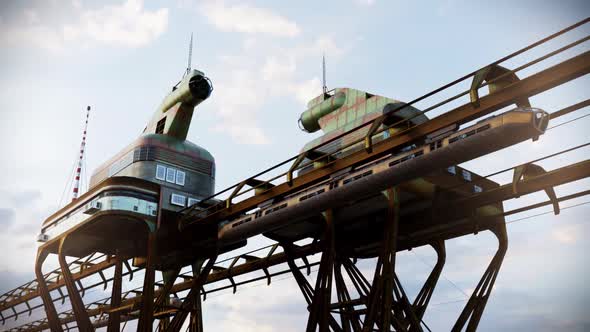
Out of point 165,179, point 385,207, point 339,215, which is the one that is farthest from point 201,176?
point 385,207

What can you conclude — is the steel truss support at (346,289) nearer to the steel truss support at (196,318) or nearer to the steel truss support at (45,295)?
the steel truss support at (196,318)

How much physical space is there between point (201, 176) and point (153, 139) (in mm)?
4907

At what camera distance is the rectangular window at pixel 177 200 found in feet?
139

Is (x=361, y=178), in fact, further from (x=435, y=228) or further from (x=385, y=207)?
(x=435, y=228)

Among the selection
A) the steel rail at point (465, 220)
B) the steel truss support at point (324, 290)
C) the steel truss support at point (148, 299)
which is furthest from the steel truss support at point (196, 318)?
the steel truss support at point (324, 290)

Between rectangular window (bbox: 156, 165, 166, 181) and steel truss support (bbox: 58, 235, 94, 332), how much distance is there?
9.10 m

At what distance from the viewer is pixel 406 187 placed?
97.3ft

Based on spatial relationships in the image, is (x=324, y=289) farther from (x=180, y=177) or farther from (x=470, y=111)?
(x=180, y=177)

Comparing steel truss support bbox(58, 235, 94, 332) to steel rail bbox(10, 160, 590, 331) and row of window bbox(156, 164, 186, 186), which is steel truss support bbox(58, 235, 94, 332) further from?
row of window bbox(156, 164, 186, 186)

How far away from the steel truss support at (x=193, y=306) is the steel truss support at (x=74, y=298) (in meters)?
7.22

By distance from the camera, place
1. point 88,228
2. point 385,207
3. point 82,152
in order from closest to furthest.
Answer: point 385,207 → point 88,228 → point 82,152

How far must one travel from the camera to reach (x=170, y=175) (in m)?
43.8

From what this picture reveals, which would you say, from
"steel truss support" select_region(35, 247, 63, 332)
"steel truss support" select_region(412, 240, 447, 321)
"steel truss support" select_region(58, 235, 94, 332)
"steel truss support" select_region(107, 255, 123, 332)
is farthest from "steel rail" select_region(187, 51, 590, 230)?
"steel truss support" select_region(35, 247, 63, 332)

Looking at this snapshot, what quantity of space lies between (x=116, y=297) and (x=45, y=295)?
846cm
